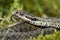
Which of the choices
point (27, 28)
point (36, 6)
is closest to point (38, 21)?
point (27, 28)

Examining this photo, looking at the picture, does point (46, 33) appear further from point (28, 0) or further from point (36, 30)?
point (28, 0)

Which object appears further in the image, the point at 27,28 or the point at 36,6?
the point at 36,6

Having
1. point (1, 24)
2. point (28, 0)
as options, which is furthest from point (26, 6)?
point (1, 24)

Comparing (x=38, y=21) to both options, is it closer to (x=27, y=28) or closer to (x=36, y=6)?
(x=27, y=28)

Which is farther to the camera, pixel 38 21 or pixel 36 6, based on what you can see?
pixel 36 6

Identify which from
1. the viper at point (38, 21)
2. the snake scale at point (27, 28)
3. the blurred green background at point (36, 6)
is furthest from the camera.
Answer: the blurred green background at point (36, 6)

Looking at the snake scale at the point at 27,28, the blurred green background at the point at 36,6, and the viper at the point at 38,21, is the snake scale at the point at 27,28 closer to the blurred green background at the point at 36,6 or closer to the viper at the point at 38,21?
the viper at the point at 38,21

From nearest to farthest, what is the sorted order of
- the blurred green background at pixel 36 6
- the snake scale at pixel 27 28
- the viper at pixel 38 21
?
the snake scale at pixel 27 28 → the viper at pixel 38 21 → the blurred green background at pixel 36 6

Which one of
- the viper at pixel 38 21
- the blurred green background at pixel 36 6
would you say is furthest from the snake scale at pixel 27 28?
the blurred green background at pixel 36 6

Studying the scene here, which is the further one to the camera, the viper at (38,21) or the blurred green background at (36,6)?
the blurred green background at (36,6)

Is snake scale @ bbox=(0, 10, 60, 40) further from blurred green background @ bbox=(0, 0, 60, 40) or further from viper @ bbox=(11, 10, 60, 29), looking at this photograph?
blurred green background @ bbox=(0, 0, 60, 40)
